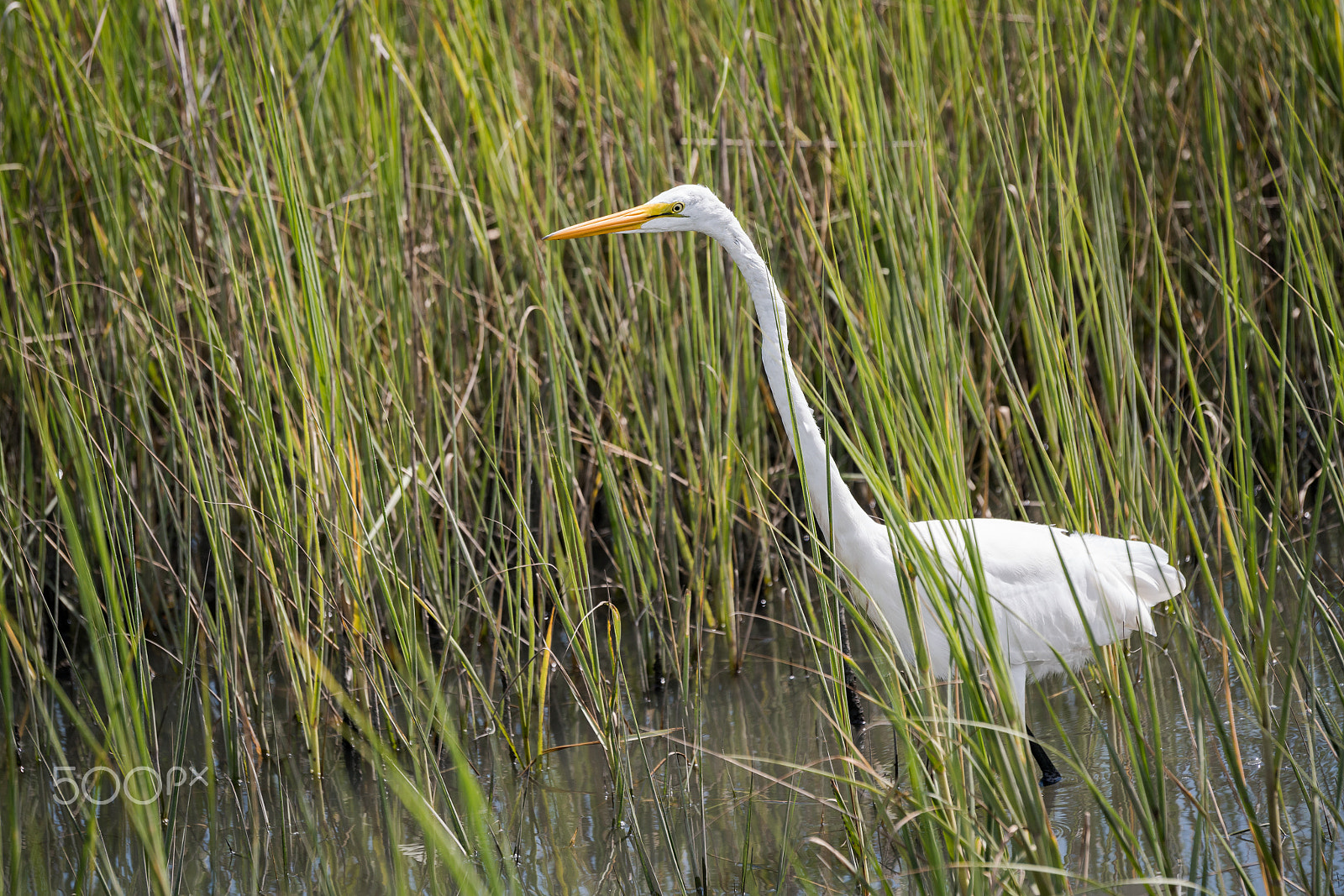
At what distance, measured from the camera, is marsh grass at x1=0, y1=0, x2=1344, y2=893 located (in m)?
2.08

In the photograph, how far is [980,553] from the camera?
2.21m

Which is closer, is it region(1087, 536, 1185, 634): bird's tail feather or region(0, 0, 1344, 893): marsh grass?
region(0, 0, 1344, 893): marsh grass

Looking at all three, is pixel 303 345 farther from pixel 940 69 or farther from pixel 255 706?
pixel 940 69

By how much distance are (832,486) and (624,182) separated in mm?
1185

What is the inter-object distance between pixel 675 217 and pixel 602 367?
1328mm

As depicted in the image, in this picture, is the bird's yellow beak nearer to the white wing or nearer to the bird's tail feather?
the white wing

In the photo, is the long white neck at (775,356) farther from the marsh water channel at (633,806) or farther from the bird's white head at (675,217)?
the marsh water channel at (633,806)

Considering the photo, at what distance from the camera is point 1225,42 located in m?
3.40

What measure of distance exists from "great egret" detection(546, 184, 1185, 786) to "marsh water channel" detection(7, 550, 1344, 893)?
20 centimetres

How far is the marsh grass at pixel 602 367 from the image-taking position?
6.83ft

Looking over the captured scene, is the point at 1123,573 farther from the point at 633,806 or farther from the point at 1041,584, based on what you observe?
the point at 633,806

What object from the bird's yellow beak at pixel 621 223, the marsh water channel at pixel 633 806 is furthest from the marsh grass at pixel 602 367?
the bird's yellow beak at pixel 621 223

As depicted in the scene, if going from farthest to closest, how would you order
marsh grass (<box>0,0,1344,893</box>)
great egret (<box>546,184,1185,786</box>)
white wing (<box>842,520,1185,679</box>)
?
1. white wing (<box>842,520,1185,679</box>)
2. great egret (<box>546,184,1185,786</box>)
3. marsh grass (<box>0,0,1344,893</box>)

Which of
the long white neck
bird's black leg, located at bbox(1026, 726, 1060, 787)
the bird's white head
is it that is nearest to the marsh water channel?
bird's black leg, located at bbox(1026, 726, 1060, 787)
